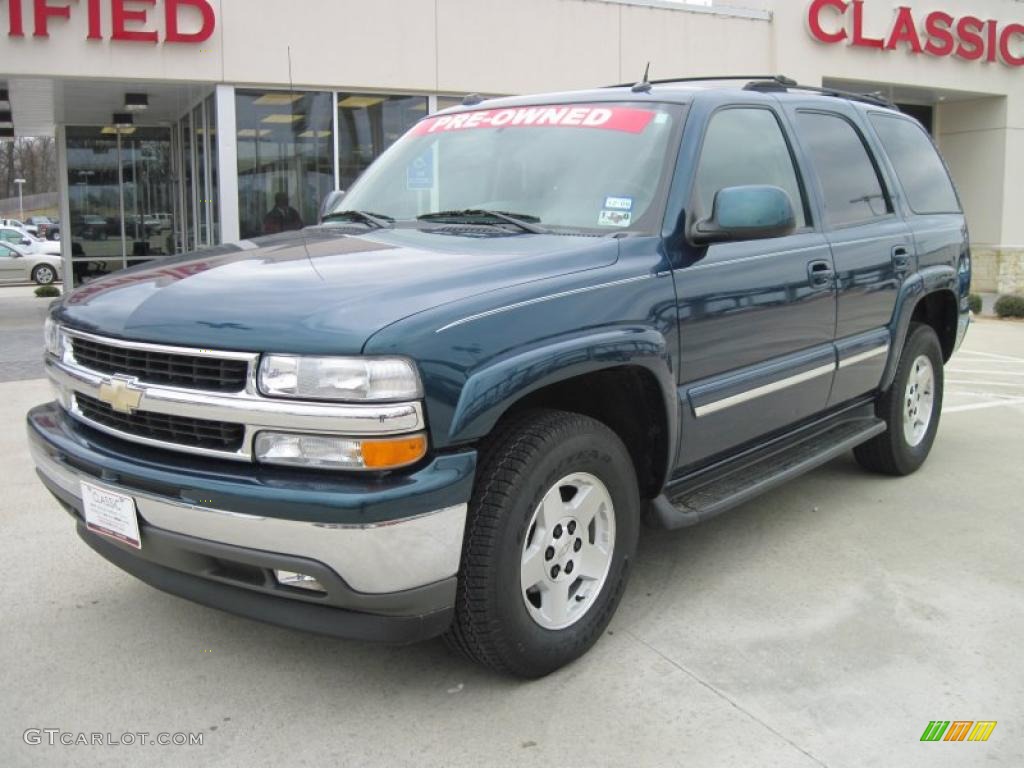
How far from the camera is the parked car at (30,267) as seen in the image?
2467 centimetres

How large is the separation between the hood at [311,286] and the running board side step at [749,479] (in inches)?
39.0

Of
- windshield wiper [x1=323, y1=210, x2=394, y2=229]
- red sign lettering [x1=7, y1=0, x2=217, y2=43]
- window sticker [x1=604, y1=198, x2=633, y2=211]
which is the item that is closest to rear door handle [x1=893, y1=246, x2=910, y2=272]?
window sticker [x1=604, y1=198, x2=633, y2=211]

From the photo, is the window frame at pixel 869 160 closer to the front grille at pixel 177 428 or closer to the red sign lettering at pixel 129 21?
the front grille at pixel 177 428

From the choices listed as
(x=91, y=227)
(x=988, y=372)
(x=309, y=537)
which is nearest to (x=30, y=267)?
(x=91, y=227)

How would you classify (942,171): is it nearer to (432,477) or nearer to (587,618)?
(587,618)

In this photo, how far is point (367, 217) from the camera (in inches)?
161

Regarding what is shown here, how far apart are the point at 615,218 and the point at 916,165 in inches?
109

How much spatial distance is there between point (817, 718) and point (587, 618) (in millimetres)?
776

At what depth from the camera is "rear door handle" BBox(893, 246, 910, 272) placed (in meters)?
4.90

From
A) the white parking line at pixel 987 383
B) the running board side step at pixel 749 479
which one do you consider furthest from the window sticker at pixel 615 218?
the white parking line at pixel 987 383

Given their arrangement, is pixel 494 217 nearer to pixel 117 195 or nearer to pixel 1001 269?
pixel 117 195

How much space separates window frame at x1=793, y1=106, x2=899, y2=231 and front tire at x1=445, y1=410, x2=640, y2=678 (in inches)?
74.9

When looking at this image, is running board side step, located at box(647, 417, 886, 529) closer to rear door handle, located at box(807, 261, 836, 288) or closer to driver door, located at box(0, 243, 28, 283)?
rear door handle, located at box(807, 261, 836, 288)

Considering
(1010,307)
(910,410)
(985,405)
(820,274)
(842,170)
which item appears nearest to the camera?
(820,274)
